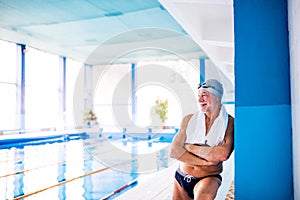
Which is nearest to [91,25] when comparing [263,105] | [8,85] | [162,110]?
[8,85]

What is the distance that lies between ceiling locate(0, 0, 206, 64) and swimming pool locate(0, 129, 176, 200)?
1953 mm

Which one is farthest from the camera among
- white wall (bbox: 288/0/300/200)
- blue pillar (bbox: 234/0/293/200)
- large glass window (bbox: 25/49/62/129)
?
large glass window (bbox: 25/49/62/129)

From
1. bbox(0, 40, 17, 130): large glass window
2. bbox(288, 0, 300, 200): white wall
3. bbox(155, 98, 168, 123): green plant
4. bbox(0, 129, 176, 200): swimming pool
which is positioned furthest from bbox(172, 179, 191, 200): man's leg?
bbox(0, 40, 17, 130): large glass window

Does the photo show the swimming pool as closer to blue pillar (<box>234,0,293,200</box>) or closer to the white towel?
the white towel

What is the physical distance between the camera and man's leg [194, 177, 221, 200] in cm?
156

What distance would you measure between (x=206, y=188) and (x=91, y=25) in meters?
6.35

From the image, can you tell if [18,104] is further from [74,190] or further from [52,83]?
[74,190]

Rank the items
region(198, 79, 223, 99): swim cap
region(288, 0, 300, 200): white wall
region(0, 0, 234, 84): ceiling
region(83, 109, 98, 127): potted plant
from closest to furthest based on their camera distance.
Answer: region(288, 0, 300, 200): white wall, region(198, 79, 223, 99): swim cap, region(0, 0, 234, 84): ceiling, region(83, 109, 98, 127): potted plant

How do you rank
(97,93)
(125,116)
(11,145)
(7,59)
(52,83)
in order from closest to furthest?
1. (97,93)
2. (125,116)
3. (11,145)
4. (7,59)
5. (52,83)

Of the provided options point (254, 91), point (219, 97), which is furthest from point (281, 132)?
point (219, 97)

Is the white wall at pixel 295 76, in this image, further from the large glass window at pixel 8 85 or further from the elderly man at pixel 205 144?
the large glass window at pixel 8 85

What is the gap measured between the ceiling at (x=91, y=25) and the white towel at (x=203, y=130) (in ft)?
8.29

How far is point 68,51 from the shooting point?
10680 mm

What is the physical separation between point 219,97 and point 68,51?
9847 millimetres
